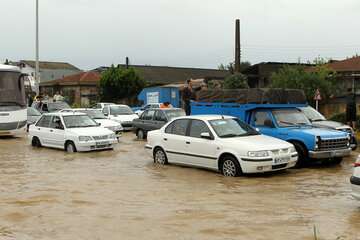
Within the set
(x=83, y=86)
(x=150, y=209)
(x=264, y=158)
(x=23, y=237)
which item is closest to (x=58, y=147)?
(x=264, y=158)

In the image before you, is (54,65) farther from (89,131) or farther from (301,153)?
(301,153)

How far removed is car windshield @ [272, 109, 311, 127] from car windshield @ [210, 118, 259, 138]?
147 centimetres

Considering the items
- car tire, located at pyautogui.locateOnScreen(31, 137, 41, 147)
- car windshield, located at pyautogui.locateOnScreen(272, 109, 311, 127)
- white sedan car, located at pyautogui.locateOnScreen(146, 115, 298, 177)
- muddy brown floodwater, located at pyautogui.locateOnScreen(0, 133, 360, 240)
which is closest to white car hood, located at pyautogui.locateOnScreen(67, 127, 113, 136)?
car tire, located at pyautogui.locateOnScreen(31, 137, 41, 147)

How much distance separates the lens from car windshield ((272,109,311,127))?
50.1 feet

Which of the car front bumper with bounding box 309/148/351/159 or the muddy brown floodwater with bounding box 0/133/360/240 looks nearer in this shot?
the muddy brown floodwater with bounding box 0/133/360/240

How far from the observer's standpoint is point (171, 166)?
48.6ft

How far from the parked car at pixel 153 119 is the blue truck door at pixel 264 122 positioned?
276 inches

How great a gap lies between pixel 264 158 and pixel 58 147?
30.2 ft

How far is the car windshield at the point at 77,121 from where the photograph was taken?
63.4 feet

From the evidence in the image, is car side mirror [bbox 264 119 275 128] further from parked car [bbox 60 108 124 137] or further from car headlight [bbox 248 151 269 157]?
parked car [bbox 60 108 124 137]

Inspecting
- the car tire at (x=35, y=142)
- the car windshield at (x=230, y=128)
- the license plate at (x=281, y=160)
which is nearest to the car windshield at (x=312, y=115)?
the car windshield at (x=230, y=128)

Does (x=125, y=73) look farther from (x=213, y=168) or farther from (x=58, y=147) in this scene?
(x=213, y=168)

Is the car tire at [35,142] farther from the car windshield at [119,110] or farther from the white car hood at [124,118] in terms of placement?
the car windshield at [119,110]

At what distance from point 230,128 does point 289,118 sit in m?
2.40
